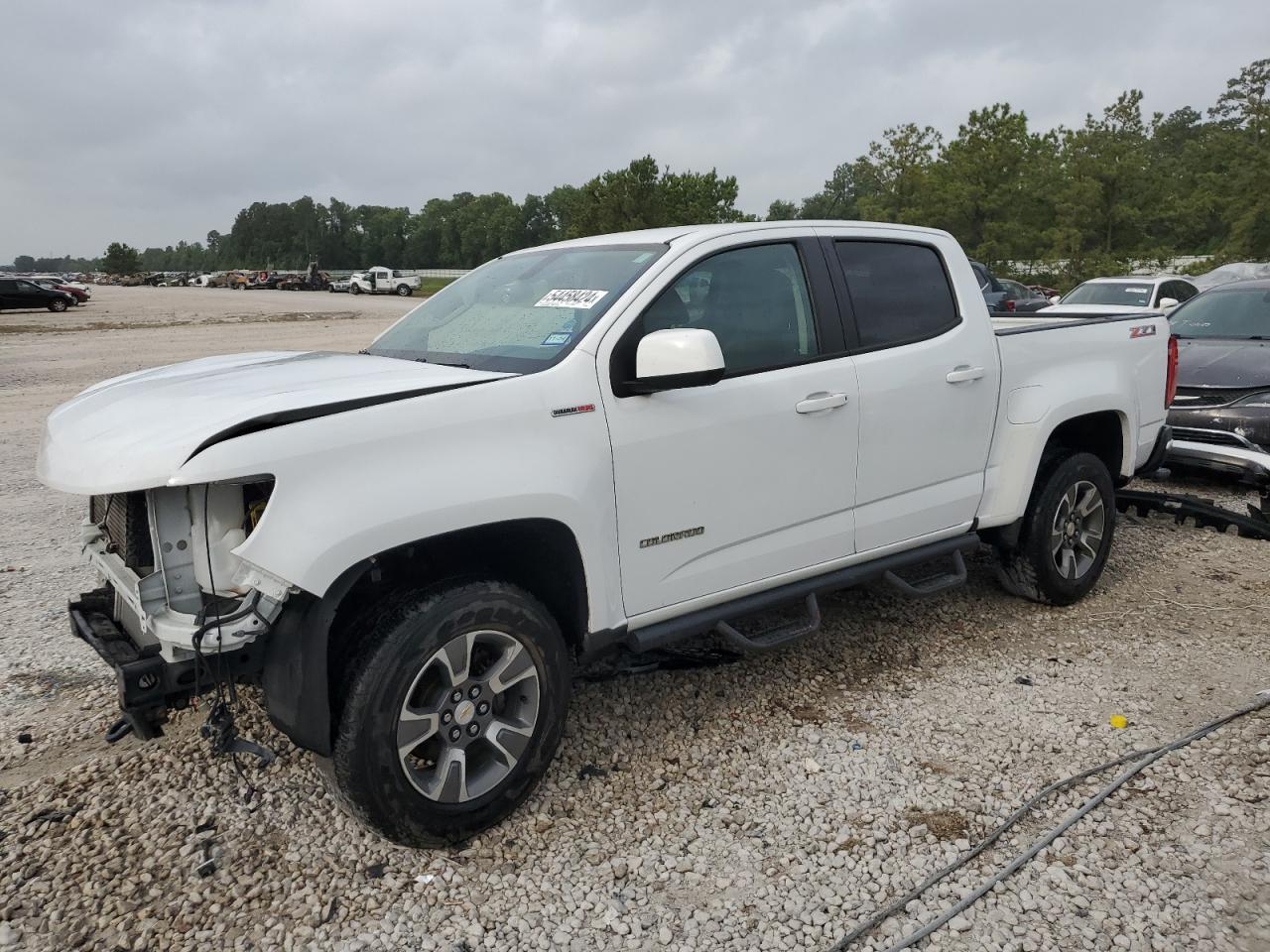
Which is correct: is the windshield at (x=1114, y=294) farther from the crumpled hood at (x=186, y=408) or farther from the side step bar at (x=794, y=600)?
the crumpled hood at (x=186, y=408)

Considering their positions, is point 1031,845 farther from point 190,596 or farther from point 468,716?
point 190,596

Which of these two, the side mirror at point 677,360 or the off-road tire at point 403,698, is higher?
the side mirror at point 677,360

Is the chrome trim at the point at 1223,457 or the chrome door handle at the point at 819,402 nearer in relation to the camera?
the chrome door handle at the point at 819,402

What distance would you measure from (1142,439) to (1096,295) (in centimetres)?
1087

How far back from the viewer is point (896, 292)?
13.3 ft

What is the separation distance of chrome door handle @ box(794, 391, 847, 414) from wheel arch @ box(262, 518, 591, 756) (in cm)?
108

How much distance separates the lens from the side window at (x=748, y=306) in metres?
3.36

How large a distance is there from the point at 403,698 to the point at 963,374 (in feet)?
9.11

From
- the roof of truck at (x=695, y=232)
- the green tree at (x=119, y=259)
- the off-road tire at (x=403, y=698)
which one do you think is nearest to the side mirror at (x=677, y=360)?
the roof of truck at (x=695, y=232)

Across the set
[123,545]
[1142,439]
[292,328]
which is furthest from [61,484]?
[292,328]

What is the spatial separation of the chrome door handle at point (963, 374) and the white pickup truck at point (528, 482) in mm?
19

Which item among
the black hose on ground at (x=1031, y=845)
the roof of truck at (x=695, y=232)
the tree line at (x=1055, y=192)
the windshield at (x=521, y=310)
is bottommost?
the black hose on ground at (x=1031, y=845)

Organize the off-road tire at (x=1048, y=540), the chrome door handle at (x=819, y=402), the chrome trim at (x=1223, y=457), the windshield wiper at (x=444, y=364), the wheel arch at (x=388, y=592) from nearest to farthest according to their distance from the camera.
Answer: the wheel arch at (x=388, y=592)
the windshield wiper at (x=444, y=364)
the chrome door handle at (x=819, y=402)
the off-road tire at (x=1048, y=540)
the chrome trim at (x=1223, y=457)

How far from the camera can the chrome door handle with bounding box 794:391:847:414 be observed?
3485mm
